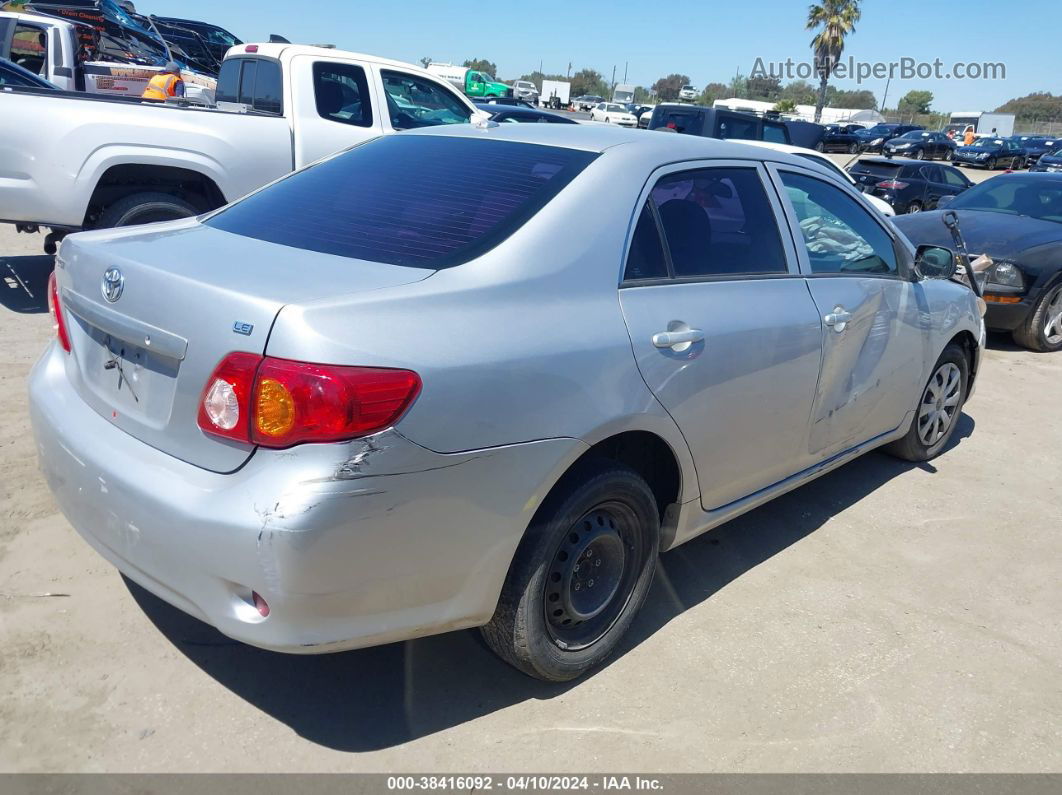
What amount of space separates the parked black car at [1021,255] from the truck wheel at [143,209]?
240 inches

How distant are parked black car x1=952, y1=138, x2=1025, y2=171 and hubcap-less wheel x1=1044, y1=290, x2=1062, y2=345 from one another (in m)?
33.5

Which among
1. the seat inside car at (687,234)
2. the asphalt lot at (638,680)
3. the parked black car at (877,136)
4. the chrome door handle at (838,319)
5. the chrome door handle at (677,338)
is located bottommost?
the asphalt lot at (638,680)

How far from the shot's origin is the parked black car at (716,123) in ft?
49.3

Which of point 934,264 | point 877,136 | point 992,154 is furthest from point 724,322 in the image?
point 877,136

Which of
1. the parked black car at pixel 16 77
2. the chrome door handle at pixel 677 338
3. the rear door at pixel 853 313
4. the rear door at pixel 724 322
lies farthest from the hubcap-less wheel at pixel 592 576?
the parked black car at pixel 16 77

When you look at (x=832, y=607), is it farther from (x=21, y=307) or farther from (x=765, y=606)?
(x=21, y=307)

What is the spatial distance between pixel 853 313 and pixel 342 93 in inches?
216

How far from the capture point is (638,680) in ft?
9.86

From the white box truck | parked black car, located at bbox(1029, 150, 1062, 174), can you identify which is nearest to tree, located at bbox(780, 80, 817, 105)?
the white box truck

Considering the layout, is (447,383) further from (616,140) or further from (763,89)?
(763,89)

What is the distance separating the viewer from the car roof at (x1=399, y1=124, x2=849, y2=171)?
3.13 metres

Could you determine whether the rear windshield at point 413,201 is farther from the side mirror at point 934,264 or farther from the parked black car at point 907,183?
the parked black car at point 907,183

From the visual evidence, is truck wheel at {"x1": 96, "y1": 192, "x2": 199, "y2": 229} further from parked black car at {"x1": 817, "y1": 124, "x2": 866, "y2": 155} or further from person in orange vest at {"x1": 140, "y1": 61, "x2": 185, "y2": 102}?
parked black car at {"x1": 817, "y1": 124, "x2": 866, "y2": 155}
